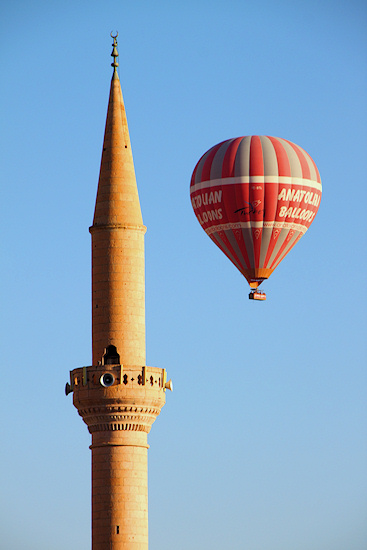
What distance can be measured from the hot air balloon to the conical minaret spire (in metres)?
4.27

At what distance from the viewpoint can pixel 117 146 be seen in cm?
10012

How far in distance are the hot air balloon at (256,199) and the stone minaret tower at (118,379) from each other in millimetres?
4408

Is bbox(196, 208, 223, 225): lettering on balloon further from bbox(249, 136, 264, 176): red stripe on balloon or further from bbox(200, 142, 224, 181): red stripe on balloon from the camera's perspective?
bbox(249, 136, 264, 176): red stripe on balloon

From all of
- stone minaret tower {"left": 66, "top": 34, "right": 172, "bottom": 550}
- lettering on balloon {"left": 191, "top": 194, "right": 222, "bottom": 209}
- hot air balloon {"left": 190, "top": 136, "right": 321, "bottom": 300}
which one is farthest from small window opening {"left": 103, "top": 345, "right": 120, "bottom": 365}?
lettering on balloon {"left": 191, "top": 194, "right": 222, "bottom": 209}

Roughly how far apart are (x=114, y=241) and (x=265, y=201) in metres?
7.29

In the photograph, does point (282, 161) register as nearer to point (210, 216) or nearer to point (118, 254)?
point (210, 216)

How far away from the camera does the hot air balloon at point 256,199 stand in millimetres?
101000

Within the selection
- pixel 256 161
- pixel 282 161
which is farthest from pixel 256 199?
pixel 282 161

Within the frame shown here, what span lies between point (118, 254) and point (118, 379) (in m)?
5.59

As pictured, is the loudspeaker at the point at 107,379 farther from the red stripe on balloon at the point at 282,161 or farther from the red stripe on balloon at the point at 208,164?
the red stripe on balloon at the point at 282,161

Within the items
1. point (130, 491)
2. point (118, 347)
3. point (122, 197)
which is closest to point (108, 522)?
point (130, 491)

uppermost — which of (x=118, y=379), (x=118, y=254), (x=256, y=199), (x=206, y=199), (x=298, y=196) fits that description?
(x=206, y=199)

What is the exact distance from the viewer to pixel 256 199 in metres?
101

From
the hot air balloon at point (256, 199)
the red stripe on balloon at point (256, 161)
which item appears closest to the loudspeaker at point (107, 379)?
the hot air balloon at point (256, 199)
